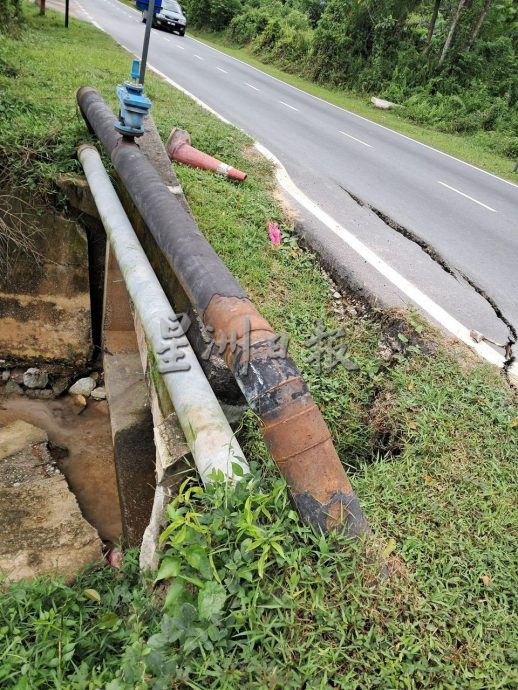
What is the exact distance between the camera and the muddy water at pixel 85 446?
4098 millimetres

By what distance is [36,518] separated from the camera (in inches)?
140

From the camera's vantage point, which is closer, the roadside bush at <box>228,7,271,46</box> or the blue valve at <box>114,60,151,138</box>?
the blue valve at <box>114,60,151,138</box>

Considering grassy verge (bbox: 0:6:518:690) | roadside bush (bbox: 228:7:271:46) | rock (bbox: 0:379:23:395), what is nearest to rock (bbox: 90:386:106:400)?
rock (bbox: 0:379:23:395)

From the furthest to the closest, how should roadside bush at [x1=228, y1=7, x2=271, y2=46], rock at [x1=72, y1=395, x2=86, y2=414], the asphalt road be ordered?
roadside bush at [x1=228, y1=7, x2=271, y2=46] → rock at [x1=72, y1=395, x2=86, y2=414] → the asphalt road

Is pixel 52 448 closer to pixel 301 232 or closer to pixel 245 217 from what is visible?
pixel 245 217

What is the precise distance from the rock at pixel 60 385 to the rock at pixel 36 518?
77 cm

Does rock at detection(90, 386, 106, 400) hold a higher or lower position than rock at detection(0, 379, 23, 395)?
higher

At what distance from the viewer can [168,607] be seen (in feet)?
5.96

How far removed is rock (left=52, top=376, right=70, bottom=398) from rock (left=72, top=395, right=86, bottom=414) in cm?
16

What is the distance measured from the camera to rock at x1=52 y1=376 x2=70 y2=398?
529cm

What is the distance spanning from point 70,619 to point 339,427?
1784 millimetres
